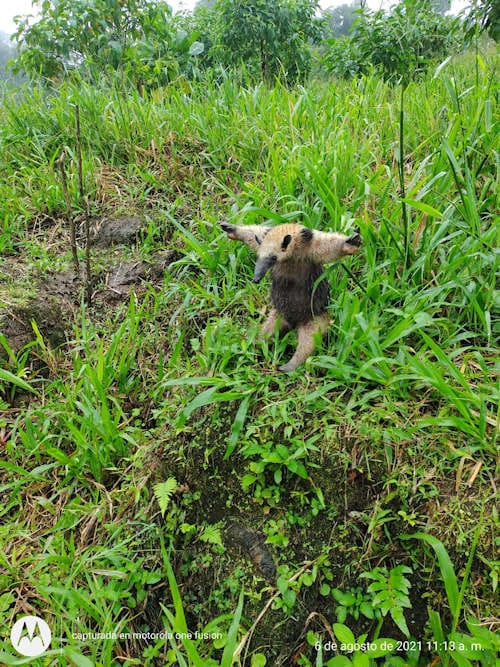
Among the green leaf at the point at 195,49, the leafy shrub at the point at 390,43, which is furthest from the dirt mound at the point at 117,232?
the leafy shrub at the point at 390,43

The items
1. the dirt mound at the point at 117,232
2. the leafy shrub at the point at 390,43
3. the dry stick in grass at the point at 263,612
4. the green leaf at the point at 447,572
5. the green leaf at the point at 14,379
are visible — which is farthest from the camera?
the leafy shrub at the point at 390,43

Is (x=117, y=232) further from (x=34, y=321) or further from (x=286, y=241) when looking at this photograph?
(x=286, y=241)

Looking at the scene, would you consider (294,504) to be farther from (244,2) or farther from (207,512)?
(244,2)

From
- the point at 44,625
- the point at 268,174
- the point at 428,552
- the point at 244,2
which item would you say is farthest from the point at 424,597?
the point at 244,2

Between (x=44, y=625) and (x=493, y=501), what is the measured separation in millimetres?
1821

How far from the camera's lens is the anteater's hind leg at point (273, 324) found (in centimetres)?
222

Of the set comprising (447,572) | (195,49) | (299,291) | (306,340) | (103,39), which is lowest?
(447,572)

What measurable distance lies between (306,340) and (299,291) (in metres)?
0.25

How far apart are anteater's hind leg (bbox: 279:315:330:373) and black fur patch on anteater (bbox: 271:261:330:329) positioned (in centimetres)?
3

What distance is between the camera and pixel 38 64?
17.3 feet

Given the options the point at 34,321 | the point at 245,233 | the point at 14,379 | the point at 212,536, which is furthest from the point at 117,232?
the point at 212,536

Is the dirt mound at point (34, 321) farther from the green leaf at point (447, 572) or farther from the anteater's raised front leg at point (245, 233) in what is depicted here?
the green leaf at point (447, 572)

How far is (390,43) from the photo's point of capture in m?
5.79

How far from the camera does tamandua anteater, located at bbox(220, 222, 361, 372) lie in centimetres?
187
